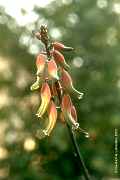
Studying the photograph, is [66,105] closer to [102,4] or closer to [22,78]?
[22,78]

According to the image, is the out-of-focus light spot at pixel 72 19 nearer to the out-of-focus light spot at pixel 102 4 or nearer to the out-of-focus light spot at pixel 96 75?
the out-of-focus light spot at pixel 102 4

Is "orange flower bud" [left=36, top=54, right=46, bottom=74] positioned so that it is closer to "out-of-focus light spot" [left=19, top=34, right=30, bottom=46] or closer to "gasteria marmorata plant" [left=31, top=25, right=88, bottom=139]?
"gasteria marmorata plant" [left=31, top=25, right=88, bottom=139]

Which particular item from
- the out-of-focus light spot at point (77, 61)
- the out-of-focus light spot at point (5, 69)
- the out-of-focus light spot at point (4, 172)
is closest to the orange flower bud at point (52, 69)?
the out-of-focus light spot at point (4, 172)

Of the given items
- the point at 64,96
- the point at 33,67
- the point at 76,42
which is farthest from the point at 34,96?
the point at 64,96

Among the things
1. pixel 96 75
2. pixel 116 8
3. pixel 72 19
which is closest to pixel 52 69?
pixel 96 75

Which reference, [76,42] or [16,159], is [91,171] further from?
[76,42]

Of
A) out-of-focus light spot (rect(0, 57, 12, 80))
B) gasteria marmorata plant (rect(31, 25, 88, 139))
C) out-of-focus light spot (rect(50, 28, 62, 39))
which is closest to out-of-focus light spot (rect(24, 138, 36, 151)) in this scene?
out-of-focus light spot (rect(0, 57, 12, 80))
